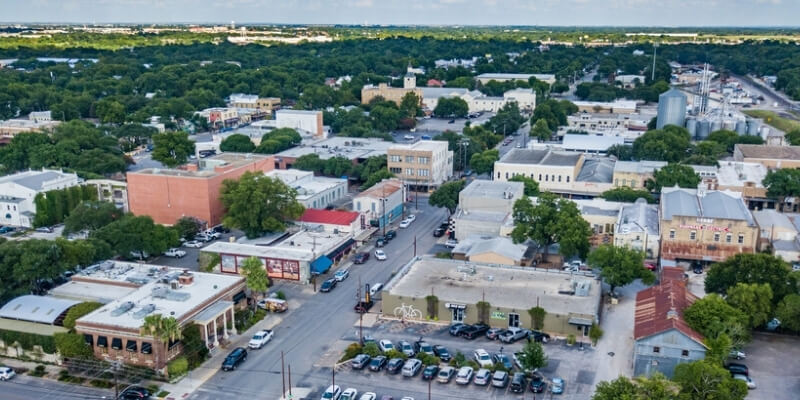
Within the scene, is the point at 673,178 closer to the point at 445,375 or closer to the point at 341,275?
the point at 341,275

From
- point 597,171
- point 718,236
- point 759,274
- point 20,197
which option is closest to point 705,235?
point 718,236

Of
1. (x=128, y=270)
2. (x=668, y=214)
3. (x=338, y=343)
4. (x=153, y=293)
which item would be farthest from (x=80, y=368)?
(x=668, y=214)

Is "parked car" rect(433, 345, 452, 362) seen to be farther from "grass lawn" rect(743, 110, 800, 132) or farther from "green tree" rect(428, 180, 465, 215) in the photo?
"grass lawn" rect(743, 110, 800, 132)

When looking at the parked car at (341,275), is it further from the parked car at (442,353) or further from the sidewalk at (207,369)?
the parked car at (442,353)

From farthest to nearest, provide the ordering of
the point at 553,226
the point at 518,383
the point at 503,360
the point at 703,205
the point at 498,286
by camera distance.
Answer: the point at 703,205
the point at 553,226
the point at 498,286
the point at 503,360
the point at 518,383

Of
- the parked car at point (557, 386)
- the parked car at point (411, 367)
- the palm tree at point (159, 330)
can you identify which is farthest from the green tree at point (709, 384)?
the palm tree at point (159, 330)

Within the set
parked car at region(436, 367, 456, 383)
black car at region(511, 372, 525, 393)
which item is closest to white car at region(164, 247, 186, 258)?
parked car at region(436, 367, 456, 383)
